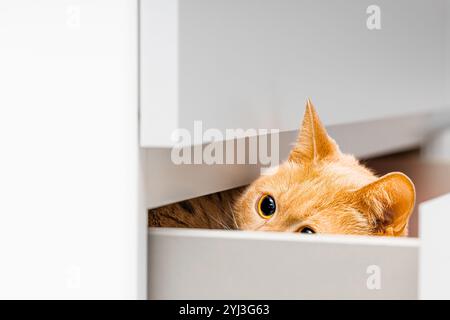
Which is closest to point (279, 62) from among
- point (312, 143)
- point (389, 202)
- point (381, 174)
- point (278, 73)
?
point (278, 73)

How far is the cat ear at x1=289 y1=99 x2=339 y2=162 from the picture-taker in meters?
1.01

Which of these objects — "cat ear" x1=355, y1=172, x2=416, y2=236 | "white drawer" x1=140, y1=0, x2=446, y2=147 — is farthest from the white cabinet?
"cat ear" x1=355, y1=172, x2=416, y2=236

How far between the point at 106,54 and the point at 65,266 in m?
0.28

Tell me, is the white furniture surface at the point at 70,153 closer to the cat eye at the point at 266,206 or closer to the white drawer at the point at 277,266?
the white drawer at the point at 277,266

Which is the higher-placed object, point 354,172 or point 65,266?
point 354,172

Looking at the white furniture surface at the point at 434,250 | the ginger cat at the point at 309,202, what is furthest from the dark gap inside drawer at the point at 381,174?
the white furniture surface at the point at 434,250

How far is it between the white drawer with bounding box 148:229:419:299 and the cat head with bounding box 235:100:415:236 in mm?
184

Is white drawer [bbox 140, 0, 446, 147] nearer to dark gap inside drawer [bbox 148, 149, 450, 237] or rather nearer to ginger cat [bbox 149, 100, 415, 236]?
ginger cat [bbox 149, 100, 415, 236]

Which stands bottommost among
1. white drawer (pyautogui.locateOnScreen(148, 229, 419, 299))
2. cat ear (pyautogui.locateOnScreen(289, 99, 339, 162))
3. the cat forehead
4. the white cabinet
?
white drawer (pyautogui.locateOnScreen(148, 229, 419, 299))

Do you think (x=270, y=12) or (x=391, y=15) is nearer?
(x=270, y=12)

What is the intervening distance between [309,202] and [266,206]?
0.08 meters
